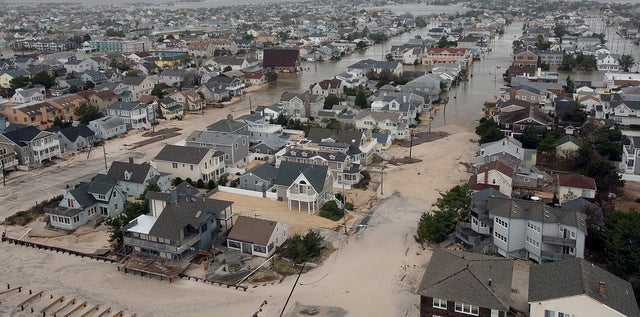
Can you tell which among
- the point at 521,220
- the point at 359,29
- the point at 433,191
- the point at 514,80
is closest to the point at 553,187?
the point at 433,191

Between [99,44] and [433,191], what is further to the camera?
[99,44]

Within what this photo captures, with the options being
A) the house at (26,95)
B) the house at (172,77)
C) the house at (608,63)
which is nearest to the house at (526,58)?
the house at (608,63)

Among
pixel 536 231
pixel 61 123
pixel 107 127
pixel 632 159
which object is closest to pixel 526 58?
pixel 632 159

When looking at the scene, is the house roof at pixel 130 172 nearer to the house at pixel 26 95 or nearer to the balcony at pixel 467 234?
the balcony at pixel 467 234

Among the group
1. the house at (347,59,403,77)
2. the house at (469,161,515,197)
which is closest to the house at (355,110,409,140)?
the house at (469,161,515,197)

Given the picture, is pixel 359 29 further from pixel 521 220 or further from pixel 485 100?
pixel 521 220
